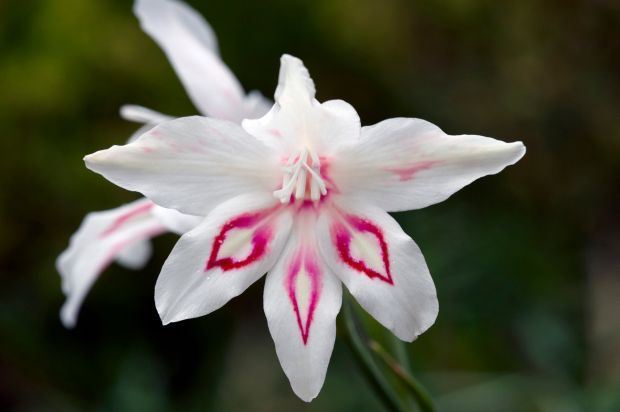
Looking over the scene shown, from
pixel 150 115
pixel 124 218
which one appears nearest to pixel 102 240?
pixel 124 218

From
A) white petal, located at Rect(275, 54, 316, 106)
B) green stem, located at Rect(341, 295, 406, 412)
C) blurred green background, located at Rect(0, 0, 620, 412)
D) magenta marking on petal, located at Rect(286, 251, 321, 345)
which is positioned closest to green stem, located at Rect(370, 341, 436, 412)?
green stem, located at Rect(341, 295, 406, 412)

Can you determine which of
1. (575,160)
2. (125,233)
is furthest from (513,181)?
(125,233)

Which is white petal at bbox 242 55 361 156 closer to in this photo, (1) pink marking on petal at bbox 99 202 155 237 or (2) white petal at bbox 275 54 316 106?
(2) white petal at bbox 275 54 316 106

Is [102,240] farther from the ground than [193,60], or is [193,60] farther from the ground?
[193,60]

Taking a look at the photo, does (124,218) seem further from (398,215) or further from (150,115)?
(398,215)

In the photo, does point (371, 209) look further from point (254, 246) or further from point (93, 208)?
point (93, 208)

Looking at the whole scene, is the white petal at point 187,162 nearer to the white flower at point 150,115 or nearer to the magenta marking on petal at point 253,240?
the magenta marking on petal at point 253,240
